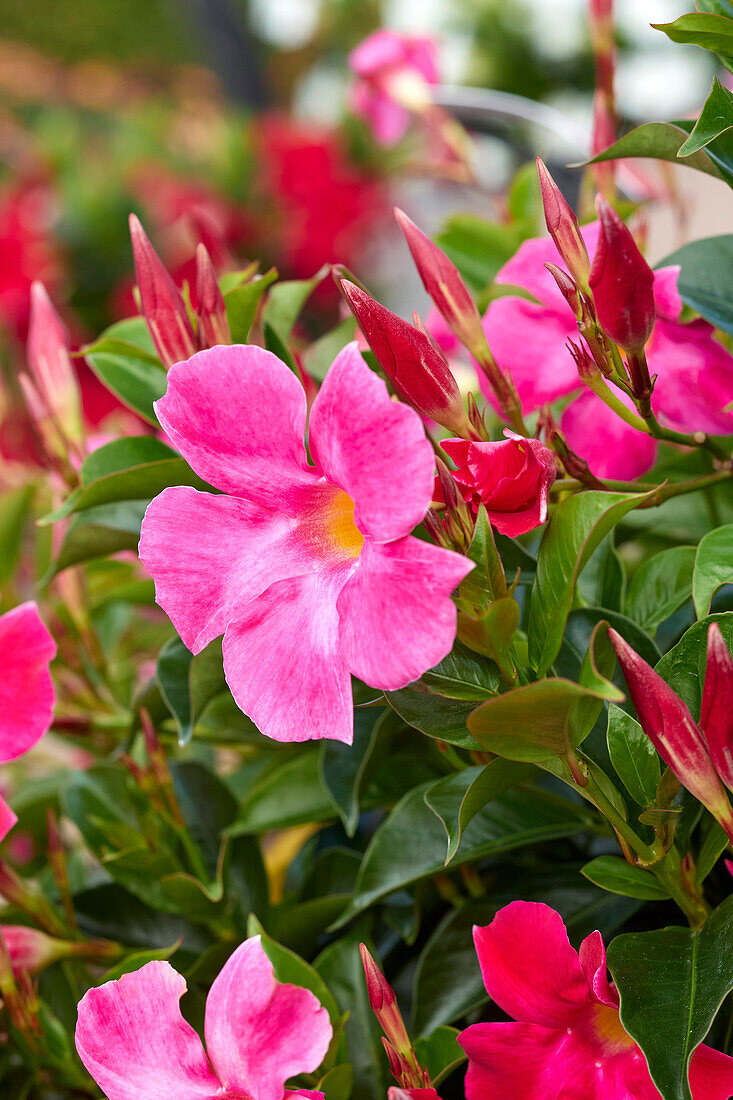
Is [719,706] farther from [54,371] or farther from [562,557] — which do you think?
[54,371]

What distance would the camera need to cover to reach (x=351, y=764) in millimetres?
521

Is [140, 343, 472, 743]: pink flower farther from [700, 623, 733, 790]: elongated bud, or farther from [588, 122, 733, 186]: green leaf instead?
[588, 122, 733, 186]: green leaf

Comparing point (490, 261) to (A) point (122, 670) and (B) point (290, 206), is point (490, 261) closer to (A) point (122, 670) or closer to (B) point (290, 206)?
(A) point (122, 670)

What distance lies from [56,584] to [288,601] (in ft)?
1.43

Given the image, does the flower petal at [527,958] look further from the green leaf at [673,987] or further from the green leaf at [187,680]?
the green leaf at [187,680]

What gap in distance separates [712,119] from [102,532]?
371 millimetres

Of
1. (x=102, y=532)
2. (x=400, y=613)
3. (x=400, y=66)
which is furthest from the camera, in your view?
(x=400, y=66)

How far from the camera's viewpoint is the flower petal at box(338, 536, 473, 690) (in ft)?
1.02

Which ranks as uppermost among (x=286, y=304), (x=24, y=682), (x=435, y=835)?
(x=286, y=304)

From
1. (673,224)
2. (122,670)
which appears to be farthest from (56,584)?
(673,224)

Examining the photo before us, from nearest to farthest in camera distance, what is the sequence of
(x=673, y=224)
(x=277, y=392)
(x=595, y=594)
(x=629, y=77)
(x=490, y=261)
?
(x=277, y=392) → (x=595, y=594) → (x=490, y=261) → (x=673, y=224) → (x=629, y=77)

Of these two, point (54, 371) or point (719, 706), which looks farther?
point (54, 371)

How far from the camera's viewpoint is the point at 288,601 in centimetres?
36

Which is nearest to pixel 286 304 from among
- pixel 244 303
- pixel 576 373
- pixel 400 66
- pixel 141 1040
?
pixel 244 303
